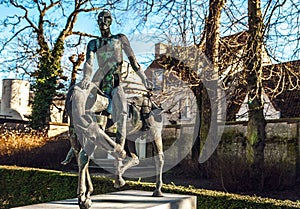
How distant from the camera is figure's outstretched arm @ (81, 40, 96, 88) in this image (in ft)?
13.1

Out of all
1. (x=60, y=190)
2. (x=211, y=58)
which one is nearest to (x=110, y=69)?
(x=60, y=190)

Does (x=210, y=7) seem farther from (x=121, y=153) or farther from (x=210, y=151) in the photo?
(x=121, y=153)

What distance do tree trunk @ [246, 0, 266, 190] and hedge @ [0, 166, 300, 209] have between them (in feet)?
10.2

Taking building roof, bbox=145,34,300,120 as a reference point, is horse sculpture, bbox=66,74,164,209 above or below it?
below

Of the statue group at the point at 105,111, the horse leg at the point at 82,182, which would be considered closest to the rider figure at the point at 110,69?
the statue group at the point at 105,111

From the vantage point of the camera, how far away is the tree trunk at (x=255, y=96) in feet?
30.8

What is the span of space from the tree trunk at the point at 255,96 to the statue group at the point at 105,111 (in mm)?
5159

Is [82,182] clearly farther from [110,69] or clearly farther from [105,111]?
[110,69]

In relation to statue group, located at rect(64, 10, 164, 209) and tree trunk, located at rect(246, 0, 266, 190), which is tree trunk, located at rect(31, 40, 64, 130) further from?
statue group, located at rect(64, 10, 164, 209)

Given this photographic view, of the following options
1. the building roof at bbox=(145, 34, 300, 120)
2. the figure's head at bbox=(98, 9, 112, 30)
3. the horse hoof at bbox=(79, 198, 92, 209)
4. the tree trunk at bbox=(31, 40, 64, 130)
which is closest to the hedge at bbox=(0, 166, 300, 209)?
the horse hoof at bbox=(79, 198, 92, 209)

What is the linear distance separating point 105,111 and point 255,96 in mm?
6317

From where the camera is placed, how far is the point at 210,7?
1073 centimetres

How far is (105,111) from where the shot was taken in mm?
4312

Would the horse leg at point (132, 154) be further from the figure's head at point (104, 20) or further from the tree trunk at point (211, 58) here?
the tree trunk at point (211, 58)
